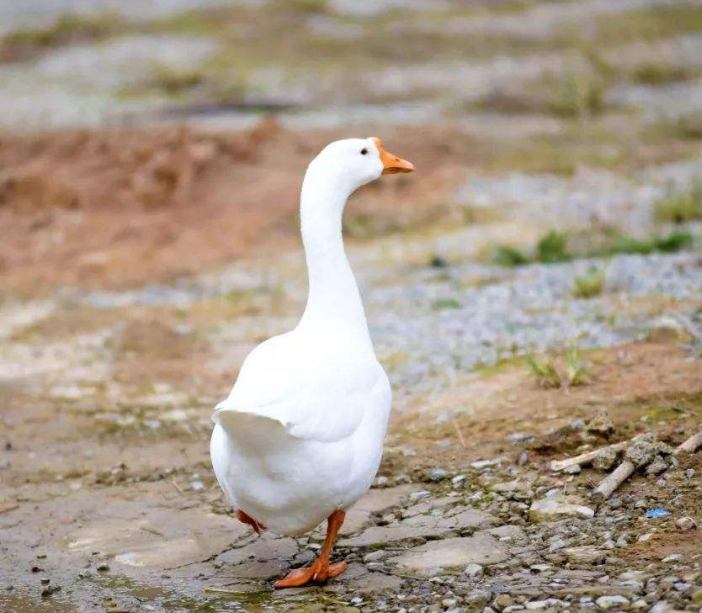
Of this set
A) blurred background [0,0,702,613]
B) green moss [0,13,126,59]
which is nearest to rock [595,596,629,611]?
blurred background [0,0,702,613]

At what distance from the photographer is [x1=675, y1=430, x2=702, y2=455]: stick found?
5578 millimetres

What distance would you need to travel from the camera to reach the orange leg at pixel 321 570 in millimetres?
4910

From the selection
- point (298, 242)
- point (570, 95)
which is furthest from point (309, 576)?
point (570, 95)

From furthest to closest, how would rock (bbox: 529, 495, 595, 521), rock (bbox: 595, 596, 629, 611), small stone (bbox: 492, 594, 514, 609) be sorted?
1. rock (bbox: 529, 495, 595, 521)
2. small stone (bbox: 492, 594, 514, 609)
3. rock (bbox: 595, 596, 629, 611)

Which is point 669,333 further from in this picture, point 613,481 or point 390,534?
point 390,534

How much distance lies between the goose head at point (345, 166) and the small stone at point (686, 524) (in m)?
2.01

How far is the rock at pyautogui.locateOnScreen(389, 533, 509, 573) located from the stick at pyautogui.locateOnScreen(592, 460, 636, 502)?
1.88ft

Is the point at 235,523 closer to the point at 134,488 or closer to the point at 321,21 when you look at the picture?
the point at 134,488

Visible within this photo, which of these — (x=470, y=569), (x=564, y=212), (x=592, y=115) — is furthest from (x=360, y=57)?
(x=470, y=569)

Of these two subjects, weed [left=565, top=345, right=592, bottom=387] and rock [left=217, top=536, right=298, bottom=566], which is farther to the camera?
weed [left=565, top=345, right=592, bottom=387]

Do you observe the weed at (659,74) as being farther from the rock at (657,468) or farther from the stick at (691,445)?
the rock at (657,468)

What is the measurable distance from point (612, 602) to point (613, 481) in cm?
116

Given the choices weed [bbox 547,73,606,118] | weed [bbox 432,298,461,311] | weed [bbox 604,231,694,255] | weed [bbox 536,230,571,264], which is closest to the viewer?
weed [bbox 432,298,461,311]

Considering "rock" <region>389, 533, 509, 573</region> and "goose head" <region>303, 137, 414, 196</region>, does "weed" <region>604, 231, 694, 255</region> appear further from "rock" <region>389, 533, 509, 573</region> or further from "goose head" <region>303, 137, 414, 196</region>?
"rock" <region>389, 533, 509, 573</region>
